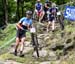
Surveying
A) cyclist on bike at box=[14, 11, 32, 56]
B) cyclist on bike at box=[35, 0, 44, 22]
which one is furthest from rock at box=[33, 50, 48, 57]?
cyclist on bike at box=[35, 0, 44, 22]

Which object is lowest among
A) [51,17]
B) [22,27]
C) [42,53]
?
[42,53]

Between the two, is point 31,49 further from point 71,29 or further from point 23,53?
point 71,29

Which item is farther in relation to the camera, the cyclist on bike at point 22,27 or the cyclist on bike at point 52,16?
the cyclist on bike at point 52,16

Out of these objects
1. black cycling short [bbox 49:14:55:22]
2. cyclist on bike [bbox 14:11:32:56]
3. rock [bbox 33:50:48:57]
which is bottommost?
rock [bbox 33:50:48:57]

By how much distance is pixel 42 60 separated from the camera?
39.7ft

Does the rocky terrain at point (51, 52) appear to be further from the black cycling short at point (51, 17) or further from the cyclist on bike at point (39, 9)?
the cyclist on bike at point (39, 9)

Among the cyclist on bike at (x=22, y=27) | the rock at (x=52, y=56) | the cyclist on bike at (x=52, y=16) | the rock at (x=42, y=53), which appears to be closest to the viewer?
the cyclist on bike at (x=22, y=27)

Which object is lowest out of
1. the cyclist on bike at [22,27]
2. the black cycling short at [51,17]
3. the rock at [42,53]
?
the rock at [42,53]

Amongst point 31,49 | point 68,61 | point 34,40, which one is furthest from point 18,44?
point 68,61

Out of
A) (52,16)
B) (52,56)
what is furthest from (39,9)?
(52,56)

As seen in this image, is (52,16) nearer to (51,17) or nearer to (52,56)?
(51,17)

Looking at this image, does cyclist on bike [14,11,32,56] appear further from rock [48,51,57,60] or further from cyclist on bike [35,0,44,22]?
cyclist on bike [35,0,44,22]

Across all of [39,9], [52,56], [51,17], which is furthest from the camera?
[39,9]

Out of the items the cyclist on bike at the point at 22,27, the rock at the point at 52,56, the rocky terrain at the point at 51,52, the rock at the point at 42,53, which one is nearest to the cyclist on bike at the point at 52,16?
the rocky terrain at the point at 51,52
